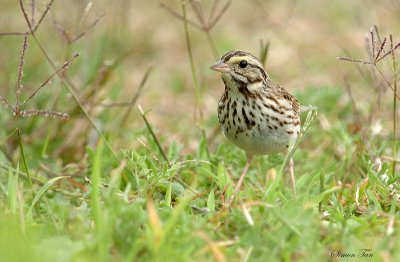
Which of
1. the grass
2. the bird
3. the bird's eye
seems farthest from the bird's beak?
the grass

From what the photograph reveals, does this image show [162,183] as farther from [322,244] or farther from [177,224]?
[322,244]

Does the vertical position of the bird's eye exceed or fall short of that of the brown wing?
it exceeds it

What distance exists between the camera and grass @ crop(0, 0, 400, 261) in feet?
12.2

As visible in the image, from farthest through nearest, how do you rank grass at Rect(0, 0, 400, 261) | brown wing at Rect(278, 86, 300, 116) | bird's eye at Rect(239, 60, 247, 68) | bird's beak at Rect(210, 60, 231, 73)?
brown wing at Rect(278, 86, 300, 116) < bird's eye at Rect(239, 60, 247, 68) < bird's beak at Rect(210, 60, 231, 73) < grass at Rect(0, 0, 400, 261)

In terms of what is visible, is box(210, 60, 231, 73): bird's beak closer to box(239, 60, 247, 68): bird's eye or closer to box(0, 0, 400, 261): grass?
box(239, 60, 247, 68): bird's eye

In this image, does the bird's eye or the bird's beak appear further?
the bird's eye

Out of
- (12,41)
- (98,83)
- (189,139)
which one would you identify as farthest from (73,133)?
(12,41)

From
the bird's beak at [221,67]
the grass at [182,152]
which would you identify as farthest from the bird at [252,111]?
the grass at [182,152]

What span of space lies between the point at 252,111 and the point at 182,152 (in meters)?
1.45

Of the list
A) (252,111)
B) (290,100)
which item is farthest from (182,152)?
(252,111)

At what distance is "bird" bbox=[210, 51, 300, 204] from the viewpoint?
5199 mm

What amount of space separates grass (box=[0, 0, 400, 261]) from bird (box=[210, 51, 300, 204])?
25 centimetres

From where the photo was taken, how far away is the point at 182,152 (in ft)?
21.5

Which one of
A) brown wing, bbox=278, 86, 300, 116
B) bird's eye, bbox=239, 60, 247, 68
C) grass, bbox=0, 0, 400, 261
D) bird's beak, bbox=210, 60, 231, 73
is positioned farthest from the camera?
brown wing, bbox=278, 86, 300, 116
